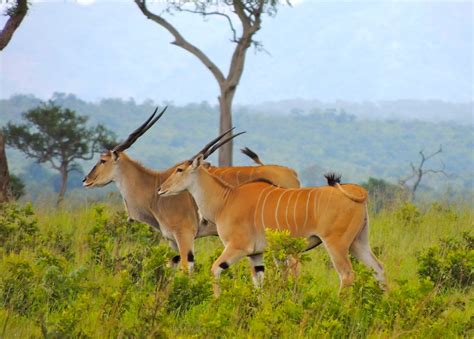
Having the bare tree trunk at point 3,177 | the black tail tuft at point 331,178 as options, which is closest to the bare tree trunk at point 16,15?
the bare tree trunk at point 3,177

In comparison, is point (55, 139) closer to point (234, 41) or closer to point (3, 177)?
point (234, 41)

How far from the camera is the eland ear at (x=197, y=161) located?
5402 mm

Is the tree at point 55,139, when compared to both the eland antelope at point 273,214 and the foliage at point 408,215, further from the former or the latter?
the eland antelope at point 273,214

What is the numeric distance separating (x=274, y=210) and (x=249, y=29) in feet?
27.0

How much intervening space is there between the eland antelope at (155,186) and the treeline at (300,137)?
63.6 m

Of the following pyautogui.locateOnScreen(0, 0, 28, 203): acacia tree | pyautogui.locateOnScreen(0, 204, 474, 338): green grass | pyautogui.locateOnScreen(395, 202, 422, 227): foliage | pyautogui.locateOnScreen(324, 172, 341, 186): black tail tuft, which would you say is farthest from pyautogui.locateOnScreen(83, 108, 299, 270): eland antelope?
pyautogui.locateOnScreen(0, 0, 28, 203): acacia tree

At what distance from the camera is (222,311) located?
12.4 feet

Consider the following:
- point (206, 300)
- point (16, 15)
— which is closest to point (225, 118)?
point (16, 15)

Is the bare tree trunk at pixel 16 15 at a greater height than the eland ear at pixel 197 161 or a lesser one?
greater

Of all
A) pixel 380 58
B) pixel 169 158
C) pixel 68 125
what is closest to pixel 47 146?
pixel 68 125

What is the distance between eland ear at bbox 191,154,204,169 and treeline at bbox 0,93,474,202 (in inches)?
2524

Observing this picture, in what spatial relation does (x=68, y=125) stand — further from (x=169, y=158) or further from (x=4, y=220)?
(x=169, y=158)

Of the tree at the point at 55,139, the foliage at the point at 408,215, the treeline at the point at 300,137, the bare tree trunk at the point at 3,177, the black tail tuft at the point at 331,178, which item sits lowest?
the treeline at the point at 300,137

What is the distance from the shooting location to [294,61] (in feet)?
594
